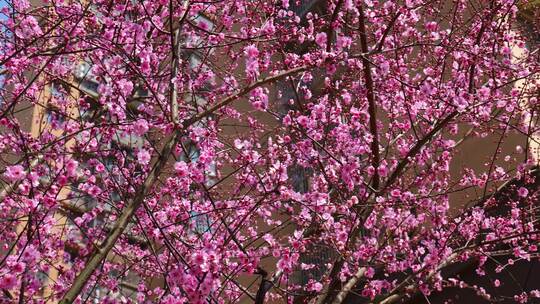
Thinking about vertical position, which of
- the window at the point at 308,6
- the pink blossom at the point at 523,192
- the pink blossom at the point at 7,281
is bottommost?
the pink blossom at the point at 7,281

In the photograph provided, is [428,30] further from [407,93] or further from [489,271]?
[489,271]

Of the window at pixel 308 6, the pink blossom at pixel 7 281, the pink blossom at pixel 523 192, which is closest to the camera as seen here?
the pink blossom at pixel 7 281

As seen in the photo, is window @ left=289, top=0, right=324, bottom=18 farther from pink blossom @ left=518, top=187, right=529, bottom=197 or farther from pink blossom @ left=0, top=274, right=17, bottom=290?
pink blossom @ left=0, top=274, right=17, bottom=290

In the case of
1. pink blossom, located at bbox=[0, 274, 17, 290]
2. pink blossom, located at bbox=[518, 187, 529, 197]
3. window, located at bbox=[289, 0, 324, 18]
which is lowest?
pink blossom, located at bbox=[0, 274, 17, 290]

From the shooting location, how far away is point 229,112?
9.32m

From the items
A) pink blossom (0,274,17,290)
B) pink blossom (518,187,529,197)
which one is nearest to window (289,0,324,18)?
pink blossom (518,187,529,197)

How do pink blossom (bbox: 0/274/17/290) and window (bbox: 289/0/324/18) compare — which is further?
window (bbox: 289/0/324/18)

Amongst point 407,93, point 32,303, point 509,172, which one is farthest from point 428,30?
point 32,303

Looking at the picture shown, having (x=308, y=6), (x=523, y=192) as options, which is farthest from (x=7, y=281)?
(x=308, y=6)

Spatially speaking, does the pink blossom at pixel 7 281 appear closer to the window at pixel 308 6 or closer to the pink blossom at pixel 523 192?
the pink blossom at pixel 523 192

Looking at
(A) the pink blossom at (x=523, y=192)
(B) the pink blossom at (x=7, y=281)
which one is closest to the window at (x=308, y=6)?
(A) the pink blossom at (x=523, y=192)

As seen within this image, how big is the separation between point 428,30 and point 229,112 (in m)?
3.42

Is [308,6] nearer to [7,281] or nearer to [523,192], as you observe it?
[523,192]

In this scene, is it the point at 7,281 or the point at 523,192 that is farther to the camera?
the point at 523,192
